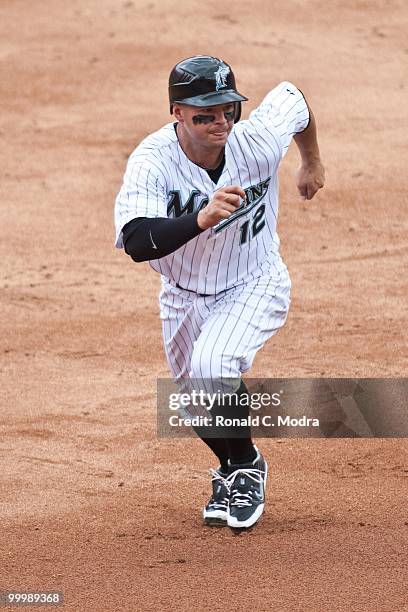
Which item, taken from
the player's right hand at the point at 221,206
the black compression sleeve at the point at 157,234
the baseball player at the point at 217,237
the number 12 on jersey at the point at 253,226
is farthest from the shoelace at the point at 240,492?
the player's right hand at the point at 221,206

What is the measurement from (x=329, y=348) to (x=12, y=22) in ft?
27.0

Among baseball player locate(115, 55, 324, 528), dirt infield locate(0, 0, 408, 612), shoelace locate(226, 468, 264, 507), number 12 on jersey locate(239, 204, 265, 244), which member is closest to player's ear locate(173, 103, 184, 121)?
baseball player locate(115, 55, 324, 528)

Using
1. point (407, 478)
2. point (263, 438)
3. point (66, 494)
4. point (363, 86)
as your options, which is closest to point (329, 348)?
point (263, 438)

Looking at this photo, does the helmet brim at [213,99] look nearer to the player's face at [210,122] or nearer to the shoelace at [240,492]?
the player's face at [210,122]

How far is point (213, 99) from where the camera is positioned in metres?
4.54

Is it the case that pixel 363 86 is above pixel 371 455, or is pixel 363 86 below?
above

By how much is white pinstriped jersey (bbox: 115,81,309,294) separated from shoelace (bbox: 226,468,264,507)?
0.79 meters

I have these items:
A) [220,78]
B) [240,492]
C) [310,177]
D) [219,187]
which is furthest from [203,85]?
[240,492]

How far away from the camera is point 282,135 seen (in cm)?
499

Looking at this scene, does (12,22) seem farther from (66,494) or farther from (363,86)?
(66,494)

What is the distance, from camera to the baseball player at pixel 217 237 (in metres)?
4.57

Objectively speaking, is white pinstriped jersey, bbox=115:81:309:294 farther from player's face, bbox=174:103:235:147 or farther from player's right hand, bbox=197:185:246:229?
player's right hand, bbox=197:185:246:229

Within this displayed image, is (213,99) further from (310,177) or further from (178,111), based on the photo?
(310,177)

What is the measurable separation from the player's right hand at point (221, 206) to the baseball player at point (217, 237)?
0.16 metres
